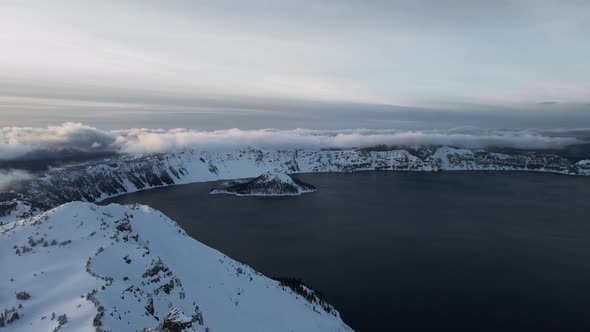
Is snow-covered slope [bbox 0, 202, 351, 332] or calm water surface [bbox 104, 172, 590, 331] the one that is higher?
snow-covered slope [bbox 0, 202, 351, 332]

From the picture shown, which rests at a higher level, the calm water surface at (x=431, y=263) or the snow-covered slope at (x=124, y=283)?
the snow-covered slope at (x=124, y=283)

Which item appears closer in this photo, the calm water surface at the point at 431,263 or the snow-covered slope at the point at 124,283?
the snow-covered slope at the point at 124,283

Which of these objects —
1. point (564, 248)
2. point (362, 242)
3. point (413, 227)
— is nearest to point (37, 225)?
point (362, 242)

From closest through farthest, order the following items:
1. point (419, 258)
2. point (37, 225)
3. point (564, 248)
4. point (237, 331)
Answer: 1. point (237, 331)
2. point (37, 225)
3. point (419, 258)
4. point (564, 248)

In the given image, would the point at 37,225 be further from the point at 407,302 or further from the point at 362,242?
the point at 362,242

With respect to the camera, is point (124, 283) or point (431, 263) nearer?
point (124, 283)

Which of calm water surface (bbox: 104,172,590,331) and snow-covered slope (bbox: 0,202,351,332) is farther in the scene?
calm water surface (bbox: 104,172,590,331)

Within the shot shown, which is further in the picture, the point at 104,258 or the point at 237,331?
the point at 237,331

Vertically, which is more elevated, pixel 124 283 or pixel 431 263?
pixel 124 283
